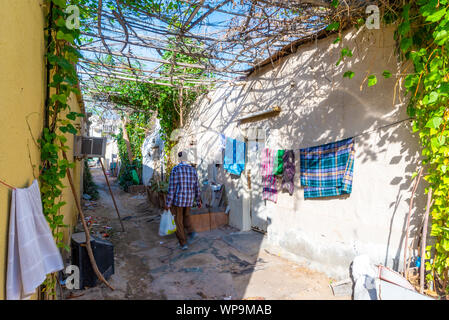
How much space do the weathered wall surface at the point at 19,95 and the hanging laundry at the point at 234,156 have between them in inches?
181

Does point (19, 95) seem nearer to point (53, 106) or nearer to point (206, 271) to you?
point (53, 106)

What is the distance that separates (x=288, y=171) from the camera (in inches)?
191

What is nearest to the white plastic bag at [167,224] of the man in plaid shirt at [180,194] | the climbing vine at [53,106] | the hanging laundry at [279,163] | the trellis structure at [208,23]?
the man in plaid shirt at [180,194]

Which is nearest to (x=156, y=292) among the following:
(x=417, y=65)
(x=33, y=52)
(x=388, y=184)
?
(x=33, y=52)

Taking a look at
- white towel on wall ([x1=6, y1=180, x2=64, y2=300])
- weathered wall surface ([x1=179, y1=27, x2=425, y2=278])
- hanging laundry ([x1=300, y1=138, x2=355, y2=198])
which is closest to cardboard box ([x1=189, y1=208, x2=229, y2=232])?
weathered wall surface ([x1=179, y1=27, x2=425, y2=278])

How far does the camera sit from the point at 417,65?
2.79m

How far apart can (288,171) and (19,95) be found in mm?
4108

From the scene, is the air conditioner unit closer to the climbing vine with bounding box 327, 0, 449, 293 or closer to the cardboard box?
the cardboard box

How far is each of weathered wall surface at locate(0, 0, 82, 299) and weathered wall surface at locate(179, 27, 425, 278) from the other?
3.61 metres

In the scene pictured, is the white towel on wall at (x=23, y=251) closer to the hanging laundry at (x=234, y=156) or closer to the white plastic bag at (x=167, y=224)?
the white plastic bag at (x=167, y=224)

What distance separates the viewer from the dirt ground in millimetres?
3613

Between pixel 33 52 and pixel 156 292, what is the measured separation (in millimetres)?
3261

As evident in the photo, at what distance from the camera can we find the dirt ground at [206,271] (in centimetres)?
361

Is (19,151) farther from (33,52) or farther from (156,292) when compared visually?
(156,292)
